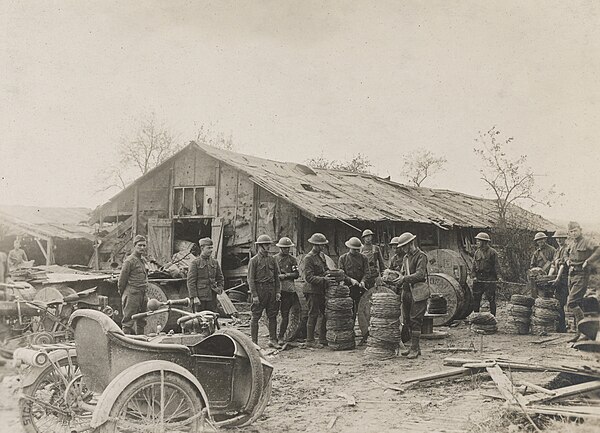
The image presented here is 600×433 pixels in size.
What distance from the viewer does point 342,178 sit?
69.4 ft

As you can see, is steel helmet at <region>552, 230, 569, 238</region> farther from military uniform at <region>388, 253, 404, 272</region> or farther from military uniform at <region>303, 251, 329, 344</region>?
military uniform at <region>303, 251, 329, 344</region>

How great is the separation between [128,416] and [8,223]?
49.3ft

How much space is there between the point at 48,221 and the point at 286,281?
14686 millimetres

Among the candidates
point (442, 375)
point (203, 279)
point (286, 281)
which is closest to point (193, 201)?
point (203, 279)

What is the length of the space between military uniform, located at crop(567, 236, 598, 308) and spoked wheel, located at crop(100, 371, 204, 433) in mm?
8007

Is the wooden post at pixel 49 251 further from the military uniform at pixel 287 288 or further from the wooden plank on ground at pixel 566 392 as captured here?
the wooden plank on ground at pixel 566 392

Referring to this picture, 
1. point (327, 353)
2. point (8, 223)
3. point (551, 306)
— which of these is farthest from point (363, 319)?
point (8, 223)

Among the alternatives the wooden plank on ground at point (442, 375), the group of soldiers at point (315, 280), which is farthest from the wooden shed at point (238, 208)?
the wooden plank on ground at point (442, 375)

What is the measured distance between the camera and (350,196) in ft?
59.0

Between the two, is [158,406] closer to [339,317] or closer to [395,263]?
[339,317]

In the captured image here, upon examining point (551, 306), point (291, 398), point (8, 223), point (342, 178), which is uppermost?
point (342, 178)

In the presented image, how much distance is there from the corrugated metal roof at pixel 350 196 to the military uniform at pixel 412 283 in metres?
4.07

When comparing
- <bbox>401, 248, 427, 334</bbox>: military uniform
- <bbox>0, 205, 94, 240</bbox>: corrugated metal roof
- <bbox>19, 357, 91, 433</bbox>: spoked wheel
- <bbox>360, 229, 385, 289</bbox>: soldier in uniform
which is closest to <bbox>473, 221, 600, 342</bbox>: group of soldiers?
<bbox>360, 229, 385, 289</bbox>: soldier in uniform

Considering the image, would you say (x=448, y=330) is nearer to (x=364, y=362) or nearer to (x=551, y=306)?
(x=551, y=306)
